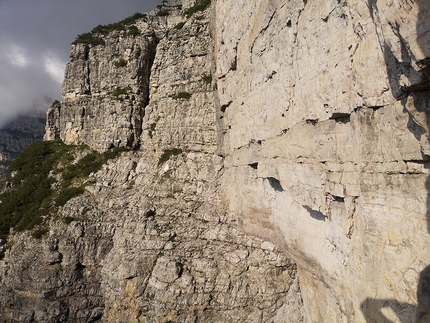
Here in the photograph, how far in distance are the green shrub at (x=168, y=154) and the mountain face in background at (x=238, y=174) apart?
8.0 inches

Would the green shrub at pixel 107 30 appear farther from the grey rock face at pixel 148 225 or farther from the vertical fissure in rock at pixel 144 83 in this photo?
the vertical fissure in rock at pixel 144 83

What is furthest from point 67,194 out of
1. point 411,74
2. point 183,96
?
point 411,74

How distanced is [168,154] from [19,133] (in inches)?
4106

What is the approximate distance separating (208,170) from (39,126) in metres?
112

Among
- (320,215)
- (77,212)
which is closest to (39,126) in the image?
(77,212)

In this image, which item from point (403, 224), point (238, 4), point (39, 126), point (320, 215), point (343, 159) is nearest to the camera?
point (403, 224)

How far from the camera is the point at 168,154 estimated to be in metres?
19.5

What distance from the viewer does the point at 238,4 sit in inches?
518

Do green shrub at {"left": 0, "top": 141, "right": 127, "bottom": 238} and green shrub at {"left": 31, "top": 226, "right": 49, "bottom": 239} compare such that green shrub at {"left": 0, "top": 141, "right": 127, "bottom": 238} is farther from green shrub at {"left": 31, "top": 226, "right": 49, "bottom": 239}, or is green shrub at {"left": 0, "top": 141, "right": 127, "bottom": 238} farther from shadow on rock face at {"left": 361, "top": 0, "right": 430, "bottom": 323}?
shadow on rock face at {"left": 361, "top": 0, "right": 430, "bottom": 323}

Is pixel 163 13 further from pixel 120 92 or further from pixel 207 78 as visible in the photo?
pixel 207 78

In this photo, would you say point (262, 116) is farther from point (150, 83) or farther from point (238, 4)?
point (150, 83)

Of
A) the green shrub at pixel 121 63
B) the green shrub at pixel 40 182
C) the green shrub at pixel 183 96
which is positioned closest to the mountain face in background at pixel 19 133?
the green shrub at pixel 40 182

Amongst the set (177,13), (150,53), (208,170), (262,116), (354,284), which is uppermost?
(177,13)

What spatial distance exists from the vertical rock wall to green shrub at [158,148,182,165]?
7.87 m
